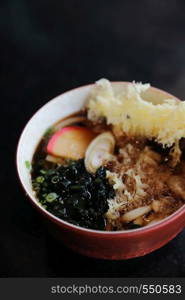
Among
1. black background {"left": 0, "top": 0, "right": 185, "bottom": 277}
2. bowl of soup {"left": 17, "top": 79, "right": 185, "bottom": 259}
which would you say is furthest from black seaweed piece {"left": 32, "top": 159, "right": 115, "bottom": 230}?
black background {"left": 0, "top": 0, "right": 185, "bottom": 277}

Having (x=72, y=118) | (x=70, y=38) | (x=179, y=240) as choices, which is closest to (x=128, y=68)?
(x=70, y=38)

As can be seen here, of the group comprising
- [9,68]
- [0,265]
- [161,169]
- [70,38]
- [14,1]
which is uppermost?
[14,1]

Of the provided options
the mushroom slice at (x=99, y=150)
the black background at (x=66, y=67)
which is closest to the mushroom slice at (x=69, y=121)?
the mushroom slice at (x=99, y=150)

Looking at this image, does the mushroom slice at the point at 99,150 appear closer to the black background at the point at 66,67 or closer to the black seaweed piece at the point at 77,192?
the black seaweed piece at the point at 77,192

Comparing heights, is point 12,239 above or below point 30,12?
below

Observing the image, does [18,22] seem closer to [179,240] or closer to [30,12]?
[30,12]

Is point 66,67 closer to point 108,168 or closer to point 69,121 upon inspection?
point 69,121

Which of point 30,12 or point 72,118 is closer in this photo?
point 72,118

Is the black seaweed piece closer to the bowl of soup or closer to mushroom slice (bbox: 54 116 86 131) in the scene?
the bowl of soup
